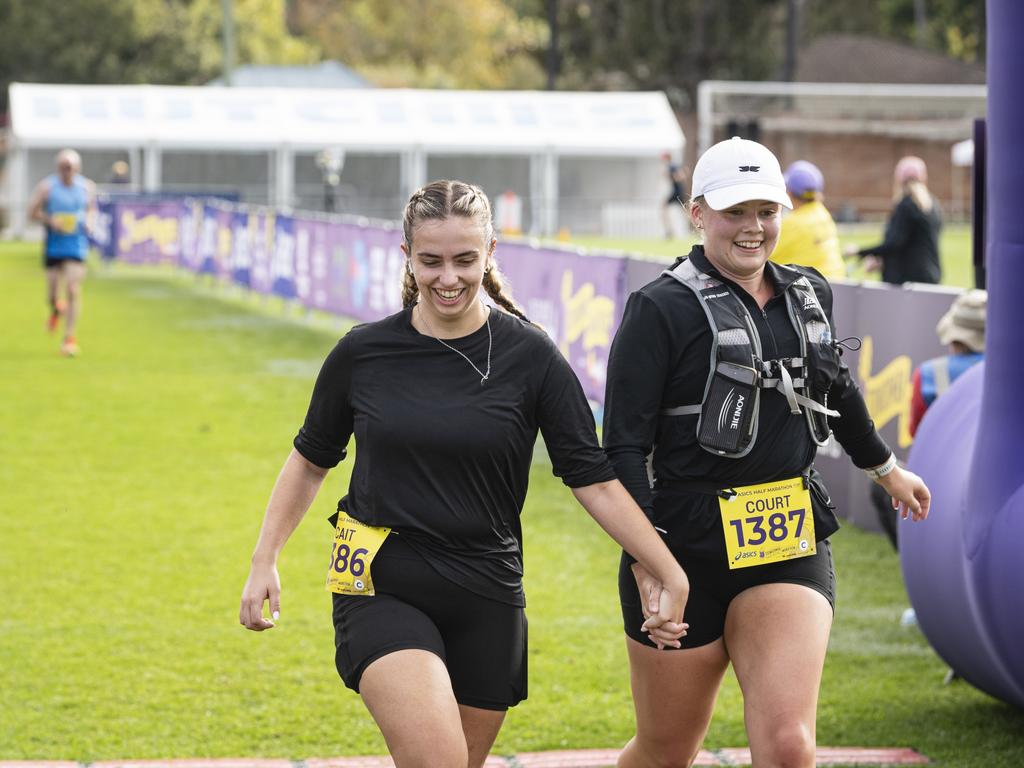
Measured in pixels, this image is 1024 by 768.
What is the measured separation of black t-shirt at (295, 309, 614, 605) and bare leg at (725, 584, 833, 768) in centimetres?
54

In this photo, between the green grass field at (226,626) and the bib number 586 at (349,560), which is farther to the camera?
the green grass field at (226,626)

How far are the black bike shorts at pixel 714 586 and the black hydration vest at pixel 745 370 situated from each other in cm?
30

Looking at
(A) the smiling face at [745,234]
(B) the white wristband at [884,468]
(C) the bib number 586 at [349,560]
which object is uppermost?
(A) the smiling face at [745,234]

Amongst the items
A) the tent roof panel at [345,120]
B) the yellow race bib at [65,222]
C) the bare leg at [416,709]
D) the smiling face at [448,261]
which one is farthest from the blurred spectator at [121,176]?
the bare leg at [416,709]

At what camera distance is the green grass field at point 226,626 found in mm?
6090

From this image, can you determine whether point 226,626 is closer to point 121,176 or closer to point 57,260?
point 57,260

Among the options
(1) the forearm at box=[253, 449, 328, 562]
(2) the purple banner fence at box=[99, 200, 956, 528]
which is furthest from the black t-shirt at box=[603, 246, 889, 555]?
(2) the purple banner fence at box=[99, 200, 956, 528]

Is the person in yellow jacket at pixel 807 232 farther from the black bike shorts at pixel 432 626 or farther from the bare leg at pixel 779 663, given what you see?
the black bike shorts at pixel 432 626

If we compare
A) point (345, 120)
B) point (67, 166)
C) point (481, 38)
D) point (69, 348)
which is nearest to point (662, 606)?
point (67, 166)

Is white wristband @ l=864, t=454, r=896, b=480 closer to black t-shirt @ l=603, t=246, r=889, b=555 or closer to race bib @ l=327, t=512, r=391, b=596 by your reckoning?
black t-shirt @ l=603, t=246, r=889, b=555

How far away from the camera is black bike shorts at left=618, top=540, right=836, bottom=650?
426cm

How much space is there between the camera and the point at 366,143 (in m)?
45.8

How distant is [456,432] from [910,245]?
11.3 metres

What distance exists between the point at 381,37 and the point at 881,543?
76.5 metres
